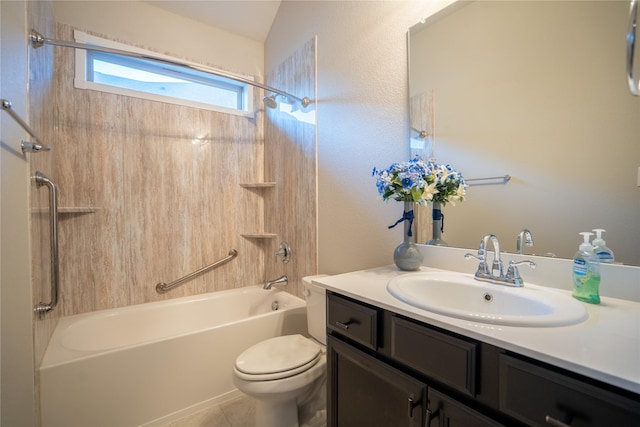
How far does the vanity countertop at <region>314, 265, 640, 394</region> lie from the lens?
0.50 m

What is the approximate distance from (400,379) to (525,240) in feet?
2.28

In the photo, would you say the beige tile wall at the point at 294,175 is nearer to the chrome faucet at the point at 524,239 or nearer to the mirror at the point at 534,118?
the mirror at the point at 534,118

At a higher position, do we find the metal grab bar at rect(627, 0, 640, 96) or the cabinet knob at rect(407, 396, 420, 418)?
the metal grab bar at rect(627, 0, 640, 96)

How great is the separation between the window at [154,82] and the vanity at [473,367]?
2.00 m

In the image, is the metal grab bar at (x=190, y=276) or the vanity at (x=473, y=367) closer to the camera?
the vanity at (x=473, y=367)

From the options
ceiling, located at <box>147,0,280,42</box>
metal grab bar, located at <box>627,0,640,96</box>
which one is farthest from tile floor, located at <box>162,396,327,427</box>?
ceiling, located at <box>147,0,280,42</box>

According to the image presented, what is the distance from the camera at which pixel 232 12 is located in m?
2.32

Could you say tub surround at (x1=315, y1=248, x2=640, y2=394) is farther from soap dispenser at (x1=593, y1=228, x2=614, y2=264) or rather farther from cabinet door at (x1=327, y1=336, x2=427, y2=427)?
cabinet door at (x1=327, y1=336, x2=427, y2=427)

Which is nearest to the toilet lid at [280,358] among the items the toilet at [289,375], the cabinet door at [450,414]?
the toilet at [289,375]

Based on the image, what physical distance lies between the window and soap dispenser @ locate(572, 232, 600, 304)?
231 cm

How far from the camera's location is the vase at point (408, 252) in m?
1.27

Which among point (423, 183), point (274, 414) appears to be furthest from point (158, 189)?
point (423, 183)

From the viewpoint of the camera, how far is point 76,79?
6.23 feet

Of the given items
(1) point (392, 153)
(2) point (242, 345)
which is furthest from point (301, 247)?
(1) point (392, 153)
